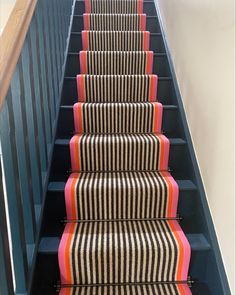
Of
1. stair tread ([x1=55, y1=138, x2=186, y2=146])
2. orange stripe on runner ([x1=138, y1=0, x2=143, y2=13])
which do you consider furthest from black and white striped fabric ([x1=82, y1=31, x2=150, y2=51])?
stair tread ([x1=55, y1=138, x2=186, y2=146])

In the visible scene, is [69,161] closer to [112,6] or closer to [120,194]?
[120,194]

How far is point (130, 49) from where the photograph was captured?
110 inches

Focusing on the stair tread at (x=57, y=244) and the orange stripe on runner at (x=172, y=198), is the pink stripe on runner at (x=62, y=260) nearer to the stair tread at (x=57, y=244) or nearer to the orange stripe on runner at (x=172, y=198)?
the stair tread at (x=57, y=244)

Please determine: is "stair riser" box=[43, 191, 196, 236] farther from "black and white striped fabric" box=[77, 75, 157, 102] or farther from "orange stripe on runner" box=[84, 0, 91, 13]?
"orange stripe on runner" box=[84, 0, 91, 13]

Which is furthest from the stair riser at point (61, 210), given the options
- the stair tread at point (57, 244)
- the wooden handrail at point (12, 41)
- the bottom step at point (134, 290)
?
the wooden handrail at point (12, 41)

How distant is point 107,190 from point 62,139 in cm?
56

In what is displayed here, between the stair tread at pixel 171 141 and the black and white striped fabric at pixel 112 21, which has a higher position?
the black and white striped fabric at pixel 112 21

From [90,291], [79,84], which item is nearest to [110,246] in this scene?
[90,291]

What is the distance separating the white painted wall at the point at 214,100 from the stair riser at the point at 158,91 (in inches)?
12.6

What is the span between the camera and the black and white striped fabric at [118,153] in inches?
73.1

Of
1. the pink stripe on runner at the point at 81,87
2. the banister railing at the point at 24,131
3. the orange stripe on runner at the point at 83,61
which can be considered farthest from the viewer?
the orange stripe on runner at the point at 83,61

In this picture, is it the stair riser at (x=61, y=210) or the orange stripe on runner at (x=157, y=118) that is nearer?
the stair riser at (x=61, y=210)

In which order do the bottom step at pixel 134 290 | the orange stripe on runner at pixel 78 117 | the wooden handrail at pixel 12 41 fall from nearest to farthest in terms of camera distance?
the wooden handrail at pixel 12 41
the bottom step at pixel 134 290
the orange stripe on runner at pixel 78 117

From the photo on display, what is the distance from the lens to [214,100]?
1.46 metres
